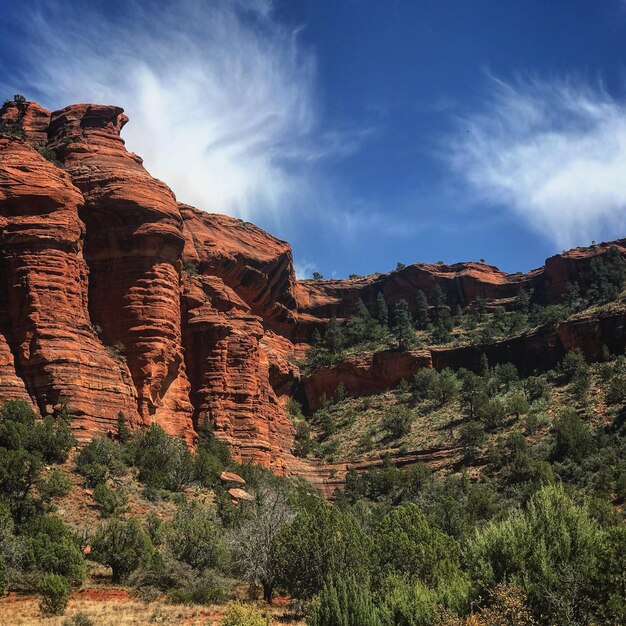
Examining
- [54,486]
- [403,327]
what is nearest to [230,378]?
[54,486]

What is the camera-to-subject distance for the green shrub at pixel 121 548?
24.6 metres

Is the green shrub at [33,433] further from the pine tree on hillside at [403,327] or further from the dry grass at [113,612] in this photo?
the pine tree on hillside at [403,327]

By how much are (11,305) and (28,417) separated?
28.3ft

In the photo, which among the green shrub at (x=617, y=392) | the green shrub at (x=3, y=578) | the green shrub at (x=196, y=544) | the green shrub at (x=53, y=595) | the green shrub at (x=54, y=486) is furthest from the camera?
the green shrub at (x=617, y=392)

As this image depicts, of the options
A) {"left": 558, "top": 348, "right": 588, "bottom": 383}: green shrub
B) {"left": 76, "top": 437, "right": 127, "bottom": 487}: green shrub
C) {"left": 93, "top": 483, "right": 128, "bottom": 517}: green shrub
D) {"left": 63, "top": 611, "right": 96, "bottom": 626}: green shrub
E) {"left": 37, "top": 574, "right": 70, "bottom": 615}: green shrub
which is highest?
{"left": 558, "top": 348, "right": 588, "bottom": 383}: green shrub

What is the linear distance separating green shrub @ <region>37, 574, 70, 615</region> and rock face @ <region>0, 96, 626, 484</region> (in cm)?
1660

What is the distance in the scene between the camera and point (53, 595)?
19.7 meters

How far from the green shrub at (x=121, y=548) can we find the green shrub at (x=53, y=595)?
4.51 metres

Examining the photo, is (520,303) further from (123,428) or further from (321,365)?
(123,428)

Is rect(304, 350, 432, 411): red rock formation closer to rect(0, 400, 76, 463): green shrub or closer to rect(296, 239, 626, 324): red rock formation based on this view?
rect(296, 239, 626, 324): red rock formation

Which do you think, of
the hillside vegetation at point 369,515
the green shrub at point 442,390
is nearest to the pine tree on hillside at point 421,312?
the hillside vegetation at point 369,515

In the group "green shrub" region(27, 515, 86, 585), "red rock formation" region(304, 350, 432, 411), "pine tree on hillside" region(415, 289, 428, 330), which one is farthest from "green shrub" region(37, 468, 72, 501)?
"pine tree on hillside" region(415, 289, 428, 330)

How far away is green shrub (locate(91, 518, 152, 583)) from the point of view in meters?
24.6

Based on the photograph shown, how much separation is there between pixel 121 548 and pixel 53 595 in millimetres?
5220
